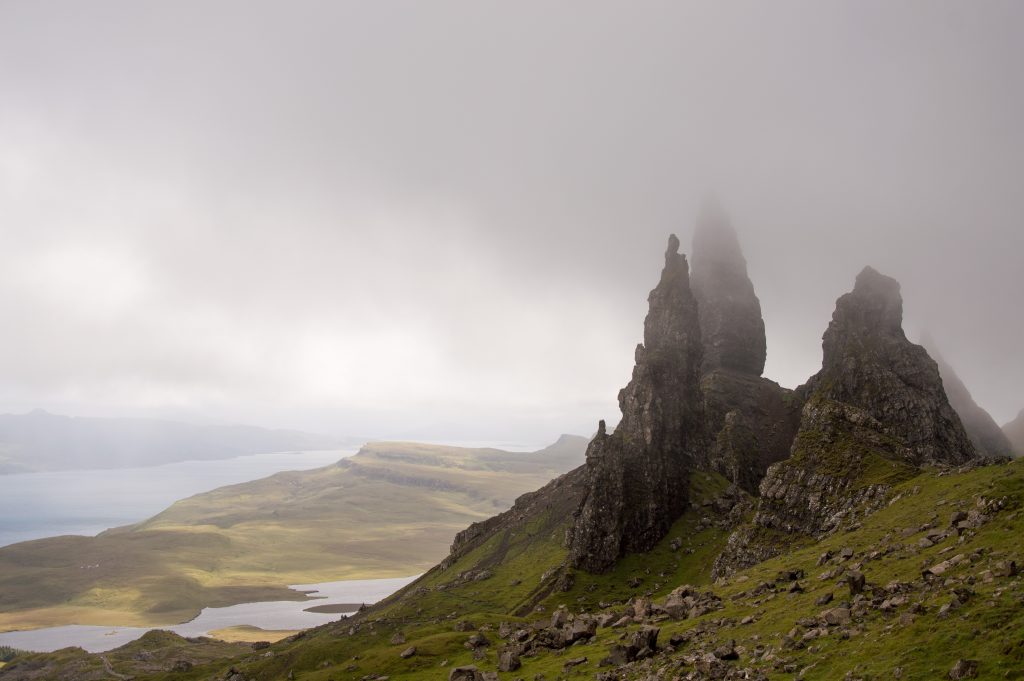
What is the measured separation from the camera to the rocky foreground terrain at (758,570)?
42.5 meters

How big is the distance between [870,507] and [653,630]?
51.7 m

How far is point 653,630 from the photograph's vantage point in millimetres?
60969

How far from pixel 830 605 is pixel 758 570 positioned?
38774 mm

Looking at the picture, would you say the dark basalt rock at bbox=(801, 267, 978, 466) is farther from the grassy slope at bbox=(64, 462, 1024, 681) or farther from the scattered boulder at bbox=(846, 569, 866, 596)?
the scattered boulder at bbox=(846, 569, 866, 596)

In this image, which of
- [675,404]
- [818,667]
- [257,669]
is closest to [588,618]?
[818,667]

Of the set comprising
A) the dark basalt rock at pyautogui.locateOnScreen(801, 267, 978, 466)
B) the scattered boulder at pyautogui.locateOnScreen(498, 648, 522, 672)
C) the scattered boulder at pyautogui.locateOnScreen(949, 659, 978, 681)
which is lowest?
the scattered boulder at pyautogui.locateOnScreen(498, 648, 522, 672)

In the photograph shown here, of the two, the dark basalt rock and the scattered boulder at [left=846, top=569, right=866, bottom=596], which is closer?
the scattered boulder at [left=846, top=569, right=866, bottom=596]

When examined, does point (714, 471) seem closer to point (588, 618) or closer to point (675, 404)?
point (675, 404)

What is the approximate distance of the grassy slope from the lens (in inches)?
1453

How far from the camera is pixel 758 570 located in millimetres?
89000

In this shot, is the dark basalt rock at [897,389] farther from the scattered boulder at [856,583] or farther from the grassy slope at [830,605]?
the scattered boulder at [856,583]

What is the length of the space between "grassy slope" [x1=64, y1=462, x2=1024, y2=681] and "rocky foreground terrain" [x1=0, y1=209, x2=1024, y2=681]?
23 centimetres

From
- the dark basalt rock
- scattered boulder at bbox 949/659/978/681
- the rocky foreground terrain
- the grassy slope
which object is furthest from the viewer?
the dark basalt rock

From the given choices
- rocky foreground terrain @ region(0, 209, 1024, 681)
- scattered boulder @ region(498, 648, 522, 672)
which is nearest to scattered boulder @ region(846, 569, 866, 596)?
rocky foreground terrain @ region(0, 209, 1024, 681)
